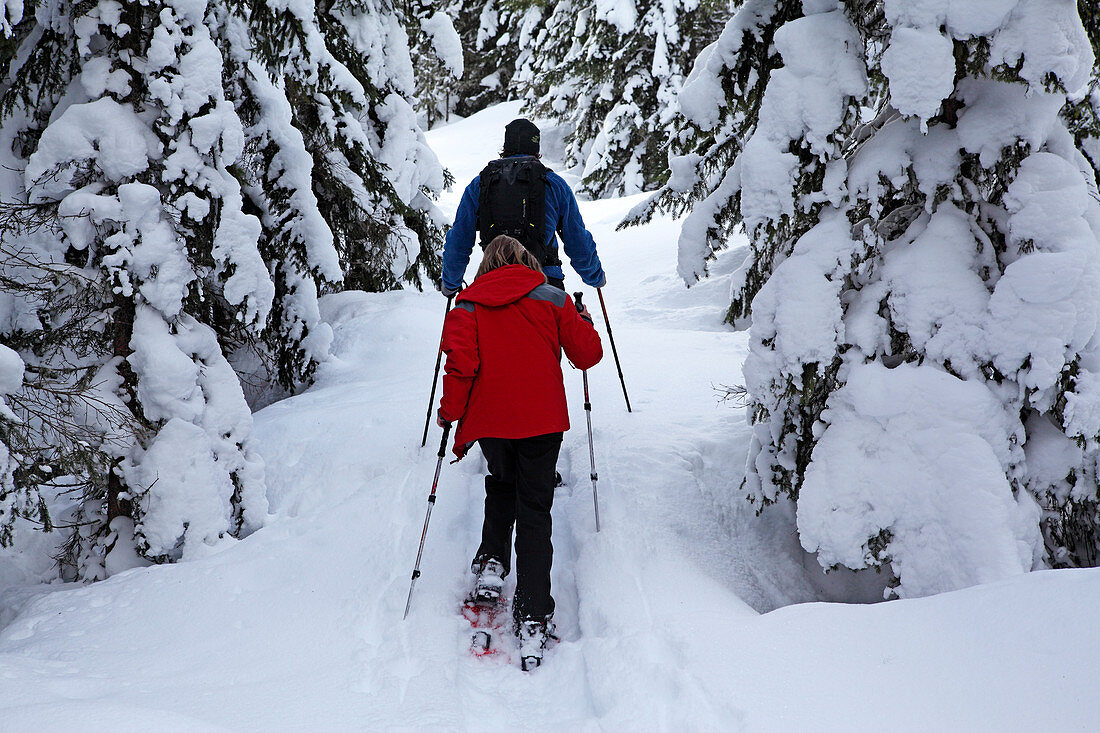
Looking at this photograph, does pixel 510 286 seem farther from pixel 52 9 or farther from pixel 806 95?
pixel 52 9

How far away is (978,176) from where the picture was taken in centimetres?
368

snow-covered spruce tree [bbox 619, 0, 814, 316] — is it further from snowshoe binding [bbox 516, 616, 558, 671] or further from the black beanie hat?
snowshoe binding [bbox 516, 616, 558, 671]

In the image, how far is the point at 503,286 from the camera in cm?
383

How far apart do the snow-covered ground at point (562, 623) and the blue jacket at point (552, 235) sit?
1443 millimetres

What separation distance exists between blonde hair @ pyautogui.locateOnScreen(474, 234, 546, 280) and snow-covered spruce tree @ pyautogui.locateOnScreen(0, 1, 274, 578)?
1920 millimetres

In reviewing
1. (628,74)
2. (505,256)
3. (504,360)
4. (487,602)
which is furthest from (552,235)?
(628,74)

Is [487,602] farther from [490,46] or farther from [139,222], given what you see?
[490,46]

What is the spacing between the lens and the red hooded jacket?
376 centimetres

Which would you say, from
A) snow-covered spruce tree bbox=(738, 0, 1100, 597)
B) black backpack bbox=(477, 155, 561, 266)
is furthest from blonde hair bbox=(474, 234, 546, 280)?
snow-covered spruce tree bbox=(738, 0, 1100, 597)

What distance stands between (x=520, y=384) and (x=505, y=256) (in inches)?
32.0

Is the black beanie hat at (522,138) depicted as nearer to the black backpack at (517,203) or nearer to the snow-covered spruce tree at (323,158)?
the black backpack at (517,203)

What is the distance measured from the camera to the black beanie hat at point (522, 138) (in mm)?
4805

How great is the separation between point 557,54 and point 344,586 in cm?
2263

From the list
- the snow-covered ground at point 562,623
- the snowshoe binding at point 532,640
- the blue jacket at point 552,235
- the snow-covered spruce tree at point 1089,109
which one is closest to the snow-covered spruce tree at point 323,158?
the snow-covered ground at point 562,623
